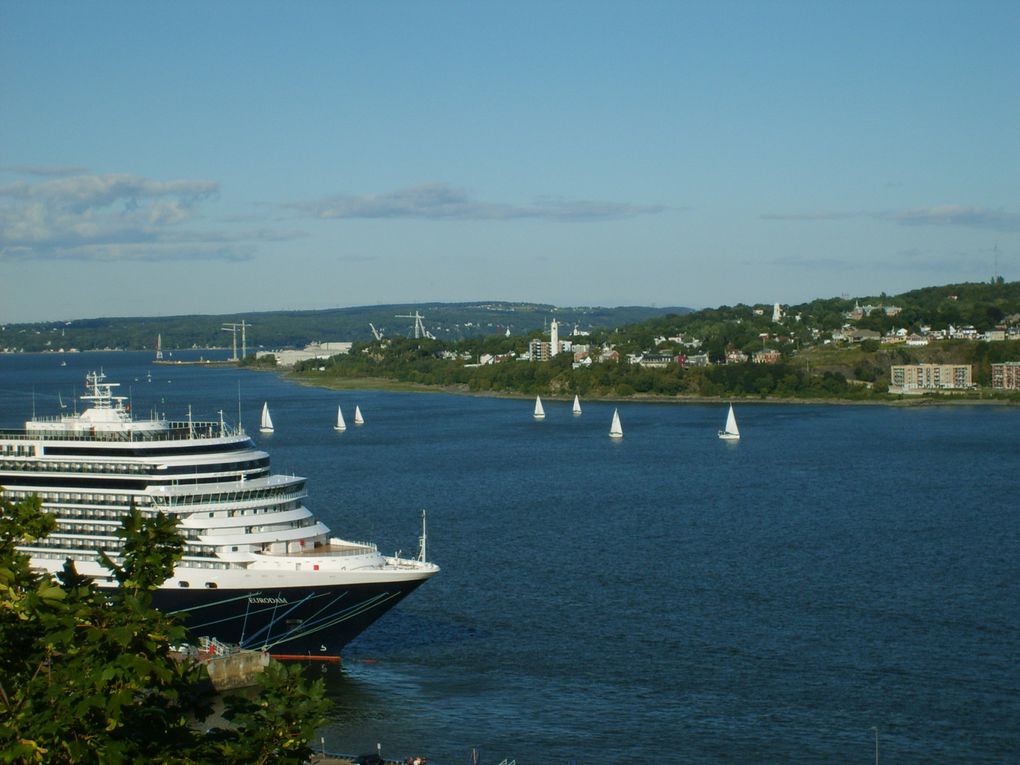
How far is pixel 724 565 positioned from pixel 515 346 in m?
104

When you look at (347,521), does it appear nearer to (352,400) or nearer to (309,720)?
(309,720)

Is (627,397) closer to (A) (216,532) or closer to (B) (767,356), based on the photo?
(B) (767,356)

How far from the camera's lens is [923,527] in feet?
111

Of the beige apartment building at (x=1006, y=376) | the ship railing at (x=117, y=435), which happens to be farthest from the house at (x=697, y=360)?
the ship railing at (x=117, y=435)

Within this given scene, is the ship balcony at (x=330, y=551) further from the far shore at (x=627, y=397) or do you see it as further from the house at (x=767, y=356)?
the house at (x=767, y=356)

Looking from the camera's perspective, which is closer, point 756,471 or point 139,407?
point 756,471

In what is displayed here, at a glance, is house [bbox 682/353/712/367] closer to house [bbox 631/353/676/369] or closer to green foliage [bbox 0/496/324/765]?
house [bbox 631/353/676/369]

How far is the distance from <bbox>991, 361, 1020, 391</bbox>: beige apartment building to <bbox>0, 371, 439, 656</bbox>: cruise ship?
258 ft

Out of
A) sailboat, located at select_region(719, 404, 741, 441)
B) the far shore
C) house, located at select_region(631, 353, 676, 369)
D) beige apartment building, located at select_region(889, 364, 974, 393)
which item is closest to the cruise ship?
sailboat, located at select_region(719, 404, 741, 441)

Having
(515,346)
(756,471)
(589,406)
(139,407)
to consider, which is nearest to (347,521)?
(756,471)

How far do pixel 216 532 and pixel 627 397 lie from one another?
75.5 m

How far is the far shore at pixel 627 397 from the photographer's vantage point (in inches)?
3364

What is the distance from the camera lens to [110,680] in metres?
7.71

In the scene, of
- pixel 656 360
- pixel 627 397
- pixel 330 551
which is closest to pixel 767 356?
pixel 656 360
